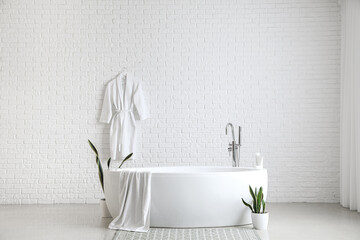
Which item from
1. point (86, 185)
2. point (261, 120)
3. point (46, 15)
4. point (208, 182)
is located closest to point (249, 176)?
point (208, 182)

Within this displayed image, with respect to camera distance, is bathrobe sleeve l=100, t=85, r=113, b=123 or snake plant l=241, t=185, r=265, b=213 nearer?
snake plant l=241, t=185, r=265, b=213

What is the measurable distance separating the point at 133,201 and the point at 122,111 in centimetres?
195

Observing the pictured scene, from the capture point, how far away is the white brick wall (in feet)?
20.1

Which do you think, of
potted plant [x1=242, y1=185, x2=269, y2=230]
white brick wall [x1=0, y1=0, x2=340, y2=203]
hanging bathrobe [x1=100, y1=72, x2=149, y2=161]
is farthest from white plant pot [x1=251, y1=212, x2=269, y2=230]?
hanging bathrobe [x1=100, y1=72, x2=149, y2=161]

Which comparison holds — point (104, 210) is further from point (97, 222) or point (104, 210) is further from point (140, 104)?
point (140, 104)

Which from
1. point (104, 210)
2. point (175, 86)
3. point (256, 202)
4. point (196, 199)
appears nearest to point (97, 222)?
point (104, 210)

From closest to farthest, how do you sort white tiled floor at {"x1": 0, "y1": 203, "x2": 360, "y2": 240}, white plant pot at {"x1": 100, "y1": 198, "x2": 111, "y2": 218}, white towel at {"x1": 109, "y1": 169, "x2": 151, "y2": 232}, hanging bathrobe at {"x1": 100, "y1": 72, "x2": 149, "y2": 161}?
white tiled floor at {"x1": 0, "y1": 203, "x2": 360, "y2": 240} < white towel at {"x1": 109, "y1": 169, "x2": 151, "y2": 232} < white plant pot at {"x1": 100, "y1": 198, "x2": 111, "y2": 218} < hanging bathrobe at {"x1": 100, "y1": 72, "x2": 149, "y2": 161}

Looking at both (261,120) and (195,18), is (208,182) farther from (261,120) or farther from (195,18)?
(195,18)

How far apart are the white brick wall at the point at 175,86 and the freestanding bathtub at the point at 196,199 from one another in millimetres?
1798

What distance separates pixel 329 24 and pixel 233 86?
146cm

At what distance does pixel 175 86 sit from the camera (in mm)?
6188

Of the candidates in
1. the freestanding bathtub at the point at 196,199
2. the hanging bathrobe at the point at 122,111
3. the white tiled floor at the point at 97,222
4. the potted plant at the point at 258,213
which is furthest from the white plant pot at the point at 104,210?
the potted plant at the point at 258,213

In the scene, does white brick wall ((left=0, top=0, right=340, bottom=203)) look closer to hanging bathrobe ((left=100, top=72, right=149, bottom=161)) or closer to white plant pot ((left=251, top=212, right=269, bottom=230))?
hanging bathrobe ((left=100, top=72, right=149, bottom=161))

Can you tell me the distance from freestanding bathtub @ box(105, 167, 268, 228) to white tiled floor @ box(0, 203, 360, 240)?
399 mm
